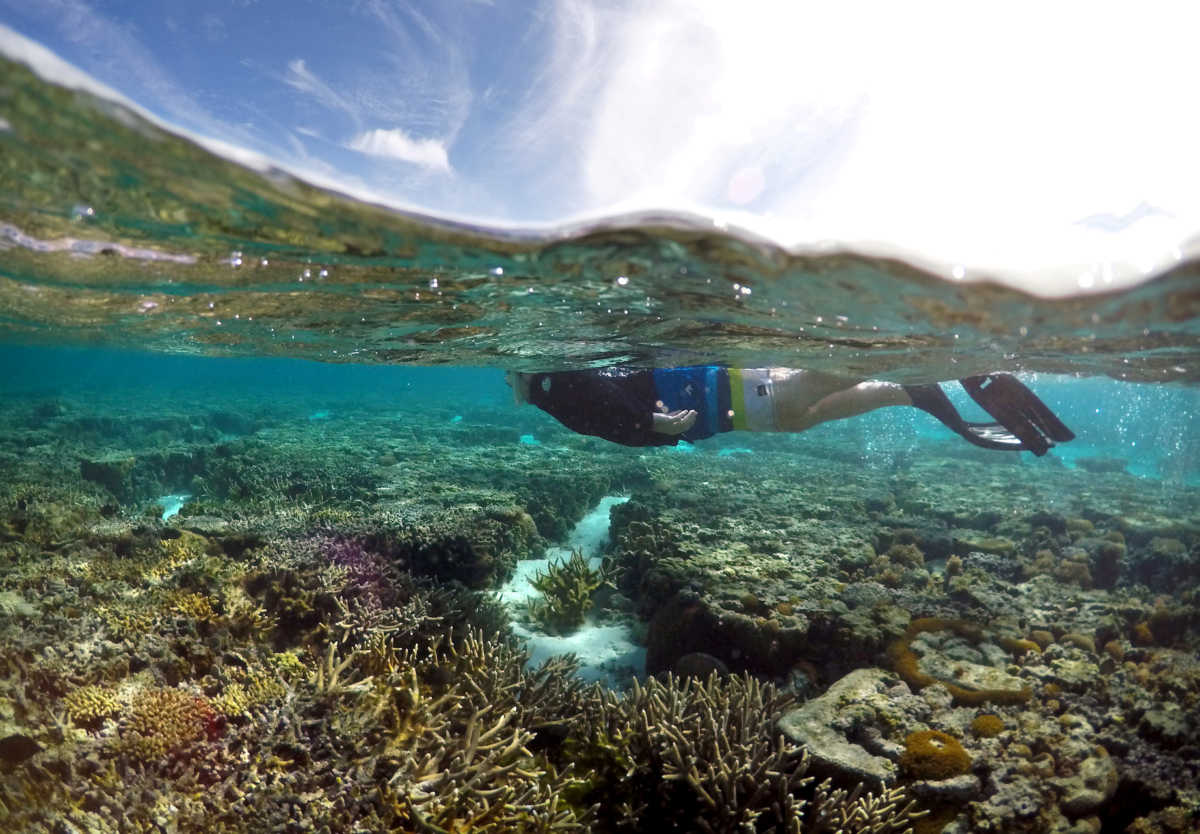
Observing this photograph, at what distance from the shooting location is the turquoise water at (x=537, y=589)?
479 cm

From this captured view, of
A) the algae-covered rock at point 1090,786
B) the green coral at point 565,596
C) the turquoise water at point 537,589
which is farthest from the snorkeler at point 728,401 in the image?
the algae-covered rock at point 1090,786

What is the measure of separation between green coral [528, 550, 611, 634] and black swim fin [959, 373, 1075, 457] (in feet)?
28.2

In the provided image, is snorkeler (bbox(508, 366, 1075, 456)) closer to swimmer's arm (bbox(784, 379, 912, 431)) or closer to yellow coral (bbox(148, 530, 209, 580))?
swimmer's arm (bbox(784, 379, 912, 431))

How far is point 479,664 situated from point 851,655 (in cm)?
487

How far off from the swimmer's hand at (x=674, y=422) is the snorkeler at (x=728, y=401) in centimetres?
2

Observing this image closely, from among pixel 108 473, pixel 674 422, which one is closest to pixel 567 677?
pixel 674 422

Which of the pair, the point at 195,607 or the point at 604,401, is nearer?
the point at 195,607

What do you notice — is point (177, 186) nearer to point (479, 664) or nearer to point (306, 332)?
point (479, 664)

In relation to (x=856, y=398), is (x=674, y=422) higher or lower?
lower

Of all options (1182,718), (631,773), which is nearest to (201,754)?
(631,773)

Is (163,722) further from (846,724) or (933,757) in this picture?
(933,757)

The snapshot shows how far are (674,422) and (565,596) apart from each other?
3.60m

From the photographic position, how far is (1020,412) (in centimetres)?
1144

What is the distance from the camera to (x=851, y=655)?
24.3 ft
